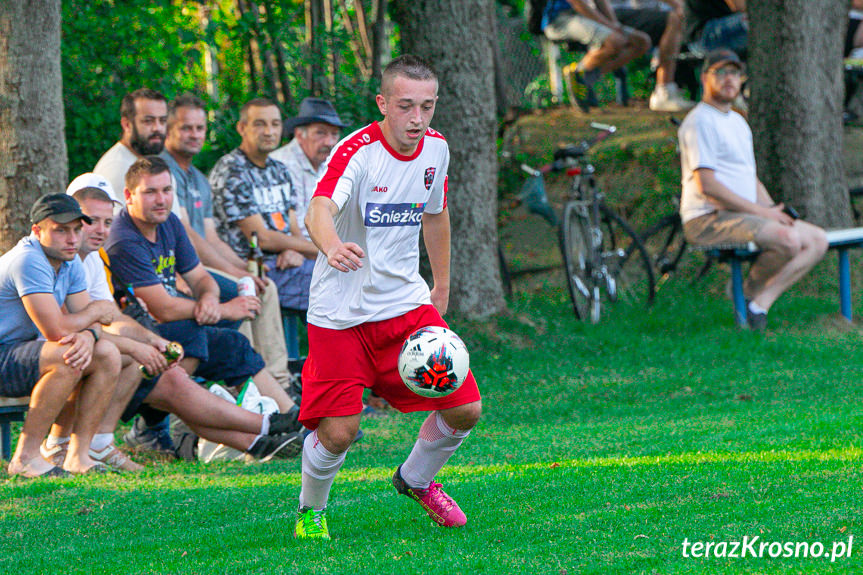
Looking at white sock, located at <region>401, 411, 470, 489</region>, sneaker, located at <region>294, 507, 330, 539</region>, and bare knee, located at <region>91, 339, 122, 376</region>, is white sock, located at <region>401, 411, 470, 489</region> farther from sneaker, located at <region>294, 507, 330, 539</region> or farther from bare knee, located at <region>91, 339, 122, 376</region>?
bare knee, located at <region>91, 339, 122, 376</region>

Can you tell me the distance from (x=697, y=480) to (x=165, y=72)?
318 inches

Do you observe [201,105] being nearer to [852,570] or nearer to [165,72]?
[165,72]

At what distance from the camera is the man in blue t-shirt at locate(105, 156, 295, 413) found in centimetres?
753

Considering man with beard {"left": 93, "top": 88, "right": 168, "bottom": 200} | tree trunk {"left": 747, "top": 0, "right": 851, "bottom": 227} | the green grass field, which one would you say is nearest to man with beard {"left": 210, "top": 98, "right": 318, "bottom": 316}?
man with beard {"left": 93, "top": 88, "right": 168, "bottom": 200}

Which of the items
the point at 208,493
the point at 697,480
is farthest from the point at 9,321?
the point at 697,480

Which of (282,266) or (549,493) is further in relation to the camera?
(282,266)

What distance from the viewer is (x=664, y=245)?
1293cm

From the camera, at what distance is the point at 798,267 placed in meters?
10.6

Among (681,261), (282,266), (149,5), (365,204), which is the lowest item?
(681,261)

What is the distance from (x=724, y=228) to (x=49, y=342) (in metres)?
6.43

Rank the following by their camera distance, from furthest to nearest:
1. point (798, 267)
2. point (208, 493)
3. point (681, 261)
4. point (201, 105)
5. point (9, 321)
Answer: point (681, 261), point (798, 267), point (201, 105), point (9, 321), point (208, 493)

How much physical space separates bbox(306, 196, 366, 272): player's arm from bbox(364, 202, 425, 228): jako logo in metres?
0.21

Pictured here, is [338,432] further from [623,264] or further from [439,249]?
[623,264]

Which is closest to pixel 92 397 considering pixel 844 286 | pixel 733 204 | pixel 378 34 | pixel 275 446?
pixel 275 446
